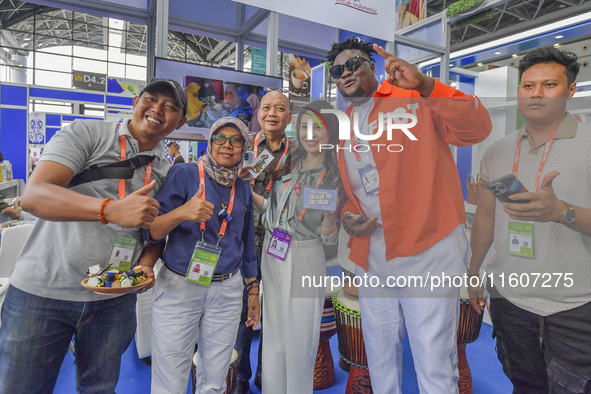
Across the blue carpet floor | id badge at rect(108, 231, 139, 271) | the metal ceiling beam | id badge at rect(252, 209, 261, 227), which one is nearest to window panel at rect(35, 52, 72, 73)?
the metal ceiling beam

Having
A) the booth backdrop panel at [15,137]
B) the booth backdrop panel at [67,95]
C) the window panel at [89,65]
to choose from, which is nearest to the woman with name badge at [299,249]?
the booth backdrop panel at [15,137]

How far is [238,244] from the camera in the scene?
60.9 inches

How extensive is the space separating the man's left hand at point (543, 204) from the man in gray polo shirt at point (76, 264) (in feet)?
3.59

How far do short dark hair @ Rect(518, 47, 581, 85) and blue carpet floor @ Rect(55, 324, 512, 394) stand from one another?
1.87m

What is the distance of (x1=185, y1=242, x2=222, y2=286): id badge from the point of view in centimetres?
139

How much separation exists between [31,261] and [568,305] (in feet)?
5.79

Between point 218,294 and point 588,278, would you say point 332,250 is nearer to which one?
point 218,294

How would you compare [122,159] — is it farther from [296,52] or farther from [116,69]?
[116,69]

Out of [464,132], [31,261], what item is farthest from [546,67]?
[31,261]

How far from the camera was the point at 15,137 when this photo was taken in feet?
24.8

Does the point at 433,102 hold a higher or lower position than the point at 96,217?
higher

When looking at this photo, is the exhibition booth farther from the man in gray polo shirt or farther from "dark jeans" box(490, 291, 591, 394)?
the man in gray polo shirt

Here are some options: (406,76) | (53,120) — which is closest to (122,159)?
(406,76)

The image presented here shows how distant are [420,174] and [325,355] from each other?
1492mm
